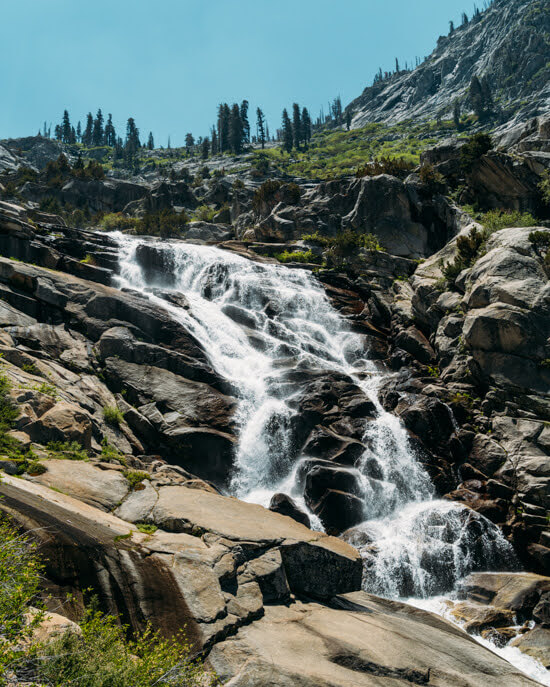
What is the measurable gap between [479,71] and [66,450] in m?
177

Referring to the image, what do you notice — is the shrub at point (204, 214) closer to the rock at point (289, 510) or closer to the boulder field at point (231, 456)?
the boulder field at point (231, 456)

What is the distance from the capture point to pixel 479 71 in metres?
144

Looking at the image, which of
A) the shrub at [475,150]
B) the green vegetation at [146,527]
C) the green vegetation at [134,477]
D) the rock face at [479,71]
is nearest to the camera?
the green vegetation at [146,527]

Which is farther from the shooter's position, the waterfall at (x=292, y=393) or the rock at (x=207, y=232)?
the rock at (x=207, y=232)

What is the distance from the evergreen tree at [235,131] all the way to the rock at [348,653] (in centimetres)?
12752

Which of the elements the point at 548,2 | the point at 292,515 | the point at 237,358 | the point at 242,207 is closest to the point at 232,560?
the point at 292,515

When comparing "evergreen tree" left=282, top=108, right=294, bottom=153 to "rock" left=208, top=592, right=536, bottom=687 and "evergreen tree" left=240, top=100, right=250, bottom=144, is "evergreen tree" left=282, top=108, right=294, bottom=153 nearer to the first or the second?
"evergreen tree" left=240, top=100, right=250, bottom=144

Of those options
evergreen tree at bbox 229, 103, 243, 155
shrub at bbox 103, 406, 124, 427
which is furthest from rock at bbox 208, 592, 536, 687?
evergreen tree at bbox 229, 103, 243, 155

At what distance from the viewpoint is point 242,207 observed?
6388cm

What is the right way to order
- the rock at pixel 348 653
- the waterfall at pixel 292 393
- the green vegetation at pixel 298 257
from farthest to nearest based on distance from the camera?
the green vegetation at pixel 298 257 < the waterfall at pixel 292 393 < the rock at pixel 348 653

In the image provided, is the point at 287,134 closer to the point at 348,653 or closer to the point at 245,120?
the point at 245,120

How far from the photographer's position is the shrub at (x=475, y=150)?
41.4m

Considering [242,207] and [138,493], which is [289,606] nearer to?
[138,493]

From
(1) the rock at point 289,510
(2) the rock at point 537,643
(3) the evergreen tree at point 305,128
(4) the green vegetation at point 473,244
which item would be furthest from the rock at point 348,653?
(3) the evergreen tree at point 305,128
